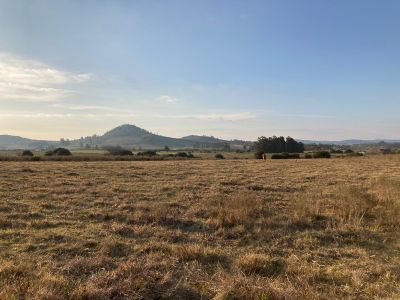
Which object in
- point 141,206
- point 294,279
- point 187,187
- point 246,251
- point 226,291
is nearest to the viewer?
point 226,291

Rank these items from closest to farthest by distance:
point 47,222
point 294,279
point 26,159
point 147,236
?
point 294,279 → point 147,236 → point 47,222 → point 26,159

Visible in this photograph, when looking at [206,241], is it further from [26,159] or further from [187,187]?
[26,159]

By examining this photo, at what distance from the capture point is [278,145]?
372ft

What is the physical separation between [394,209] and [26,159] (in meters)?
56.5

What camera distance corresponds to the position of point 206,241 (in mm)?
9016

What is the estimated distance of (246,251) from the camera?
321 inches

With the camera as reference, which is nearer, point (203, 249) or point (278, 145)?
point (203, 249)

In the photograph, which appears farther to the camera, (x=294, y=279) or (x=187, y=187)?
(x=187, y=187)

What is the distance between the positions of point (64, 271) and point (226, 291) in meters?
3.05

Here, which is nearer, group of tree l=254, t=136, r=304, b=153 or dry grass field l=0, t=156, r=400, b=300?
dry grass field l=0, t=156, r=400, b=300

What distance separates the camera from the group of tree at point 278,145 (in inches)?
4442

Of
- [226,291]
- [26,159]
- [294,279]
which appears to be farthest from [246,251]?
[26,159]

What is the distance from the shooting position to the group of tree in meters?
113

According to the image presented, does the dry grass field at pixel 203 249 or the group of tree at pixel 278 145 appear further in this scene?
the group of tree at pixel 278 145
